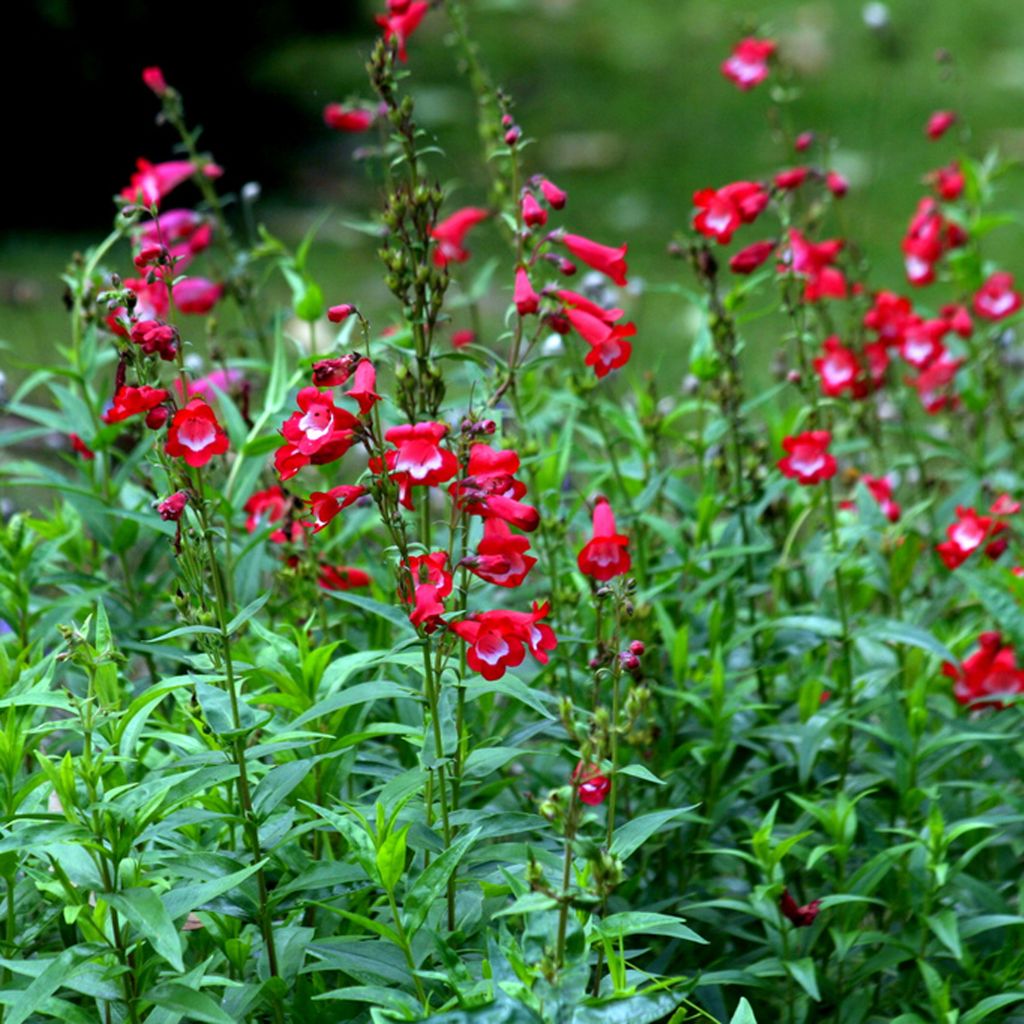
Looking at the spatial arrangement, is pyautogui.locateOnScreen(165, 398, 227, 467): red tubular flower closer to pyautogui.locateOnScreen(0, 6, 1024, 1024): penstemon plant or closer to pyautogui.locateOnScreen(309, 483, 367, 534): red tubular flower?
pyautogui.locateOnScreen(0, 6, 1024, 1024): penstemon plant

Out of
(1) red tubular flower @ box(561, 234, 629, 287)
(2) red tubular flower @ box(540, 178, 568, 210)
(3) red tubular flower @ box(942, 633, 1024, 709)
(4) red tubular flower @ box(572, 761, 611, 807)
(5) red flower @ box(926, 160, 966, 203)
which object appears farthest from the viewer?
(5) red flower @ box(926, 160, 966, 203)

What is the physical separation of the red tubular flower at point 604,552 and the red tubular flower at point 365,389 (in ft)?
1.84

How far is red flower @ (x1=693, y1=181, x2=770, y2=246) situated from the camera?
2.98 metres

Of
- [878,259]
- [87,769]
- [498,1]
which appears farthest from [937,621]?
[498,1]

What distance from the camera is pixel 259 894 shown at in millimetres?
2170

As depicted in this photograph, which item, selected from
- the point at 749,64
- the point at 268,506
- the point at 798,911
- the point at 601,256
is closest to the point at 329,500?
the point at 601,256

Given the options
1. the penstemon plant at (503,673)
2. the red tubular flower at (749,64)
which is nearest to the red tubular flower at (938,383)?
the penstemon plant at (503,673)

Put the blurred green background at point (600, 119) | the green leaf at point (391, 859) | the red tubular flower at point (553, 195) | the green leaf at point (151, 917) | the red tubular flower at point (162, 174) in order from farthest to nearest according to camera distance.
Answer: the blurred green background at point (600, 119)
the red tubular flower at point (162, 174)
the red tubular flower at point (553, 195)
the green leaf at point (391, 859)
the green leaf at point (151, 917)

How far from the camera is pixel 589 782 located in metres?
1.89

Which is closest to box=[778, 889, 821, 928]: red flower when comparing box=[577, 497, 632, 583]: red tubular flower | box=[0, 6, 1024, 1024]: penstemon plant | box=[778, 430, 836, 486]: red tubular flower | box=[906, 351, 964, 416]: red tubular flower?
box=[0, 6, 1024, 1024]: penstemon plant

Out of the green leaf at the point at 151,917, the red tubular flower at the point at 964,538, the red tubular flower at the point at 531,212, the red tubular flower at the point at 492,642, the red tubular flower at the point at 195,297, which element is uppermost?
the red tubular flower at the point at 195,297

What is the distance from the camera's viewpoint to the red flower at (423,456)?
2.04m

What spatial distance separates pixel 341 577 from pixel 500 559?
38.7 inches

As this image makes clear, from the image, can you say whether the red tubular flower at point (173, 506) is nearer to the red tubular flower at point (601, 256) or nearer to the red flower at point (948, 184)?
the red tubular flower at point (601, 256)
